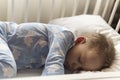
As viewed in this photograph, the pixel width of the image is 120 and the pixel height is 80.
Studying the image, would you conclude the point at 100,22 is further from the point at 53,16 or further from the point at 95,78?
the point at 95,78

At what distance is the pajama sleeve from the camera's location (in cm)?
113

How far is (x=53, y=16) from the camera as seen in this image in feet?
5.59

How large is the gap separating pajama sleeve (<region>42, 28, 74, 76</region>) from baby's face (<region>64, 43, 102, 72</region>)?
1.6 inches

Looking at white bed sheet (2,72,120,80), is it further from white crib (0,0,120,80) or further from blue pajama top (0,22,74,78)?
white crib (0,0,120,80)

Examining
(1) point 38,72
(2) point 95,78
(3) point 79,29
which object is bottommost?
(1) point 38,72

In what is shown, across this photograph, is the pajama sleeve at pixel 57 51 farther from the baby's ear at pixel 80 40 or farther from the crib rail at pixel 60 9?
the crib rail at pixel 60 9

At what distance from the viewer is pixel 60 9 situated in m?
1.71

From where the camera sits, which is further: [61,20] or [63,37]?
[61,20]

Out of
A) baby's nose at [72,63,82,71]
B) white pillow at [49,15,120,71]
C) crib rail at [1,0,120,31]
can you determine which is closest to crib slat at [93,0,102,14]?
crib rail at [1,0,120,31]

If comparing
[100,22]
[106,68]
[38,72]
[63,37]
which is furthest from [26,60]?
[100,22]

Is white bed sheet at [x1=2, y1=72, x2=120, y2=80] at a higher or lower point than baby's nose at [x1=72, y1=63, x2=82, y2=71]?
higher

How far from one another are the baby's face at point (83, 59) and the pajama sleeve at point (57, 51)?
0.04 metres

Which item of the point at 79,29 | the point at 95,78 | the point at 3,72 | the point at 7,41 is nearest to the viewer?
the point at 95,78

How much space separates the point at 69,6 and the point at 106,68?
62 centimetres
